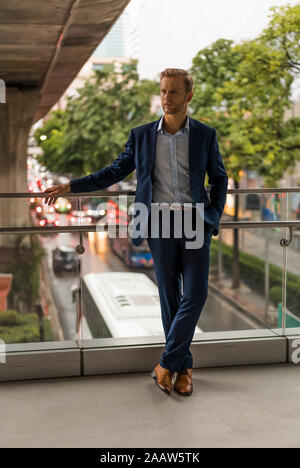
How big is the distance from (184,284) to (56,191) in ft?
2.87

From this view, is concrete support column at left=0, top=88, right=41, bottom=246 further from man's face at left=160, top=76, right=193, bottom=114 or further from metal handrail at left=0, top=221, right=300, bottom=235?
man's face at left=160, top=76, right=193, bottom=114

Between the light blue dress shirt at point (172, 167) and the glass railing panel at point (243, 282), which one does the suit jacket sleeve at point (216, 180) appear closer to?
the light blue dress shirt at point (172, 167)

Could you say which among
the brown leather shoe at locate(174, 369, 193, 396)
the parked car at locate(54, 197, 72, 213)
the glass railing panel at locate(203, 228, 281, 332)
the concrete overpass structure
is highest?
the concrete overpass structure

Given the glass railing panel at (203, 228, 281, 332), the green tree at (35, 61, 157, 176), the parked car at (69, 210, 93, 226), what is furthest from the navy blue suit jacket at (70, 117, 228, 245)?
the green tree at (35, 61, 157, 176)

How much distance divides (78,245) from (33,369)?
30.9 inches

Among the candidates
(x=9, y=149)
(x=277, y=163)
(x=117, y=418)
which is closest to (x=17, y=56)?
(x=9, y=149)

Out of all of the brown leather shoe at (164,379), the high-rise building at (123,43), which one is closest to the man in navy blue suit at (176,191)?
the brown leather shoe at (164,379)

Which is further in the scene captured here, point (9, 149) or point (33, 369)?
point (9, 149)

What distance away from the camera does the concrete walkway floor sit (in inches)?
107

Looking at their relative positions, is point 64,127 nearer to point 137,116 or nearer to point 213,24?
point 137,116

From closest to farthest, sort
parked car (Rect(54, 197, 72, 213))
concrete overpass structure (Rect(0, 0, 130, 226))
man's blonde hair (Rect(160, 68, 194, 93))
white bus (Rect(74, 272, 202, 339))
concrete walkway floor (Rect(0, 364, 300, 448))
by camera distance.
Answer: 1. concrete walkway floor (Rect(0, 364, 300, 448))
2. man's blonde hair (Rect(160, 68, 194, 93))
3. parked car (Rect(54, 197, 72, 213))
4. white bus (Rect(74, 272, 202, 339))
5. concrete overpass structure (Rect(0, 0, 130, 226))

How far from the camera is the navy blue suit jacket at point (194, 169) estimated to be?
3.17 meters

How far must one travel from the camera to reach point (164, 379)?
3.27 metres
